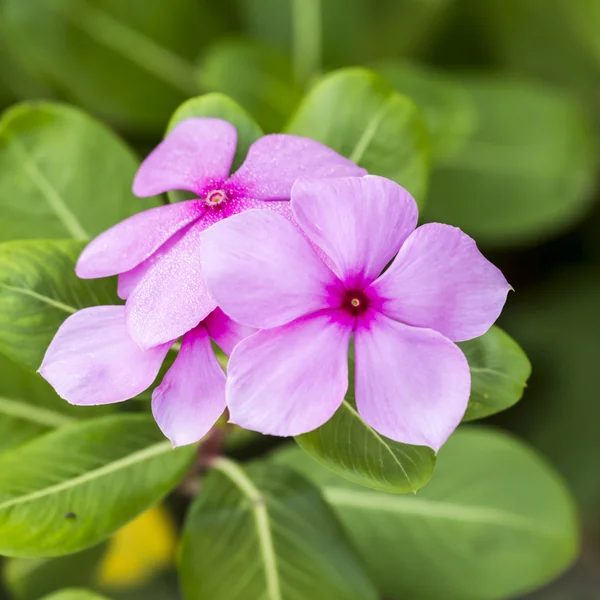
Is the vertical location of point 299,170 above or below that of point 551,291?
above

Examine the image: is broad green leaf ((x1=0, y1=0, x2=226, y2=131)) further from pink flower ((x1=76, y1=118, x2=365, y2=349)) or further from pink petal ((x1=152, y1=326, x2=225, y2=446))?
pink petal ((x1=152, y1=326, x2=225, y2=446))

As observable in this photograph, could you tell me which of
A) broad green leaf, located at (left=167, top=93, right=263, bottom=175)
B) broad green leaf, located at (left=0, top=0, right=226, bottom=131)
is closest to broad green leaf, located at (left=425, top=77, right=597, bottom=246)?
broad green leaf, located at (left=0, top=0, right=226, bottom=131)

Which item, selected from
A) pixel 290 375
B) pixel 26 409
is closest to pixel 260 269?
pixel 290 375

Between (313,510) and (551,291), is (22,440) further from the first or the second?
(551,291)

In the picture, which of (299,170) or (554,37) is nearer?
(299,170)

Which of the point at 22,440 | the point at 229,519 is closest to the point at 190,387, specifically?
the point at 229,519

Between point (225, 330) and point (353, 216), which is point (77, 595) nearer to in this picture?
point (225, 330)

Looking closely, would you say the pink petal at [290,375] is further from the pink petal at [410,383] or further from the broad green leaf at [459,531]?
the broad green leaf at [459,531]
